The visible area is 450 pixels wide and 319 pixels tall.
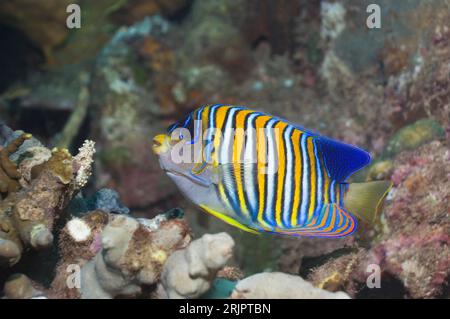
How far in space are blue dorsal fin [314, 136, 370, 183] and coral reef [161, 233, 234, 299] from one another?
2.23ft

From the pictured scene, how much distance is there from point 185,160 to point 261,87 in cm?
401

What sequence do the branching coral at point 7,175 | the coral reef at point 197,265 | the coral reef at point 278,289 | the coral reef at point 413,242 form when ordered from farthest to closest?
the coral reef at point 413,242 → the branching coral at point 7,175 → the coral reef at point 278,289 → the coral reef at point 197,265

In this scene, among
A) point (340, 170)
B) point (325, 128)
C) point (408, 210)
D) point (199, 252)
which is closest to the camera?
point (199, 252)

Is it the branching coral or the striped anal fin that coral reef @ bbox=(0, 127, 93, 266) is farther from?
the striped anal fin

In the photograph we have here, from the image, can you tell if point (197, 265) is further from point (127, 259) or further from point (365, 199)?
point (365, 199)

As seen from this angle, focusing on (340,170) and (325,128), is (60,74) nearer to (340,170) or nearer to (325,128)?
(325,128)

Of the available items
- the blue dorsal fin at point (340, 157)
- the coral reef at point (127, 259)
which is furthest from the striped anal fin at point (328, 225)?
the coral reef at point (127, 259)

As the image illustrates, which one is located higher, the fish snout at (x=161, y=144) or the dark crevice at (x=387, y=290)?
the fish snout at (x=161, y=144)

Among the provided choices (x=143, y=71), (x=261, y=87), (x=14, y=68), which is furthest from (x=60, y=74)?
(x=261, y=87)

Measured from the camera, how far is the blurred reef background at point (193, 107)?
2.34m

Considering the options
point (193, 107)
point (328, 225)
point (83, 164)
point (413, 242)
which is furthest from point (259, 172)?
point (193, 107)

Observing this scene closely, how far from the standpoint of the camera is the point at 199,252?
201 cm

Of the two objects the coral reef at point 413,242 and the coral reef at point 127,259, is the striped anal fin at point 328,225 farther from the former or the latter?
the coral reef at point 127,259

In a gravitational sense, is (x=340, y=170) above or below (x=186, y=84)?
below
